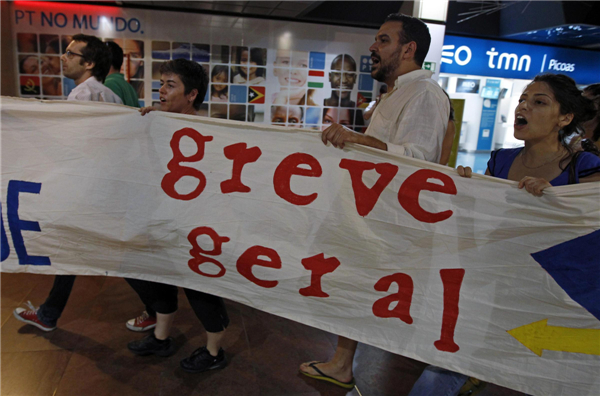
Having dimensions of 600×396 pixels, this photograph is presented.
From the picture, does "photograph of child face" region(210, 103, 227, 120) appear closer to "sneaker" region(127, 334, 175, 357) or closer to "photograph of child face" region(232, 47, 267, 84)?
"photograph of child face" region(232, 47, 267, 84)

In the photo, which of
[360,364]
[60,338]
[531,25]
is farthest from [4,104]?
[531,25]

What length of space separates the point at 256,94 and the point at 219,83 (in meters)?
0.41

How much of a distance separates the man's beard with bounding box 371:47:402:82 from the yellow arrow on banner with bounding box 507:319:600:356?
1.17 meters

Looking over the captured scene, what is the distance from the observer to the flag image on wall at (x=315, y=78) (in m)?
4.89

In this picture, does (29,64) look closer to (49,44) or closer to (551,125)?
(49,44)

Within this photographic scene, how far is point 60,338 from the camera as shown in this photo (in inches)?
93.4

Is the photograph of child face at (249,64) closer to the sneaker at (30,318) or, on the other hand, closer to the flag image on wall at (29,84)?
the flag image on wall at (29,84)

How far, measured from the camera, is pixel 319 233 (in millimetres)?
1703

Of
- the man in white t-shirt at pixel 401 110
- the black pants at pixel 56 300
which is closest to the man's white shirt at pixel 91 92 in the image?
the black pants at pixel 56 300

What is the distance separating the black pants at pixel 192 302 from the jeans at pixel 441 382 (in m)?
0.97

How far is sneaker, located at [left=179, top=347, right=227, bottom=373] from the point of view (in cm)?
213

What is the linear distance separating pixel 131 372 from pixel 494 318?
166cm

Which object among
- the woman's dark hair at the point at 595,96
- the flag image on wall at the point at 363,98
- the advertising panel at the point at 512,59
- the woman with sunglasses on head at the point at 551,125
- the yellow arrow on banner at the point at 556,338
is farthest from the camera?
the advertising panel at the point at 512,59

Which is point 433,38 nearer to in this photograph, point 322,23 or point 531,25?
point 322,23
